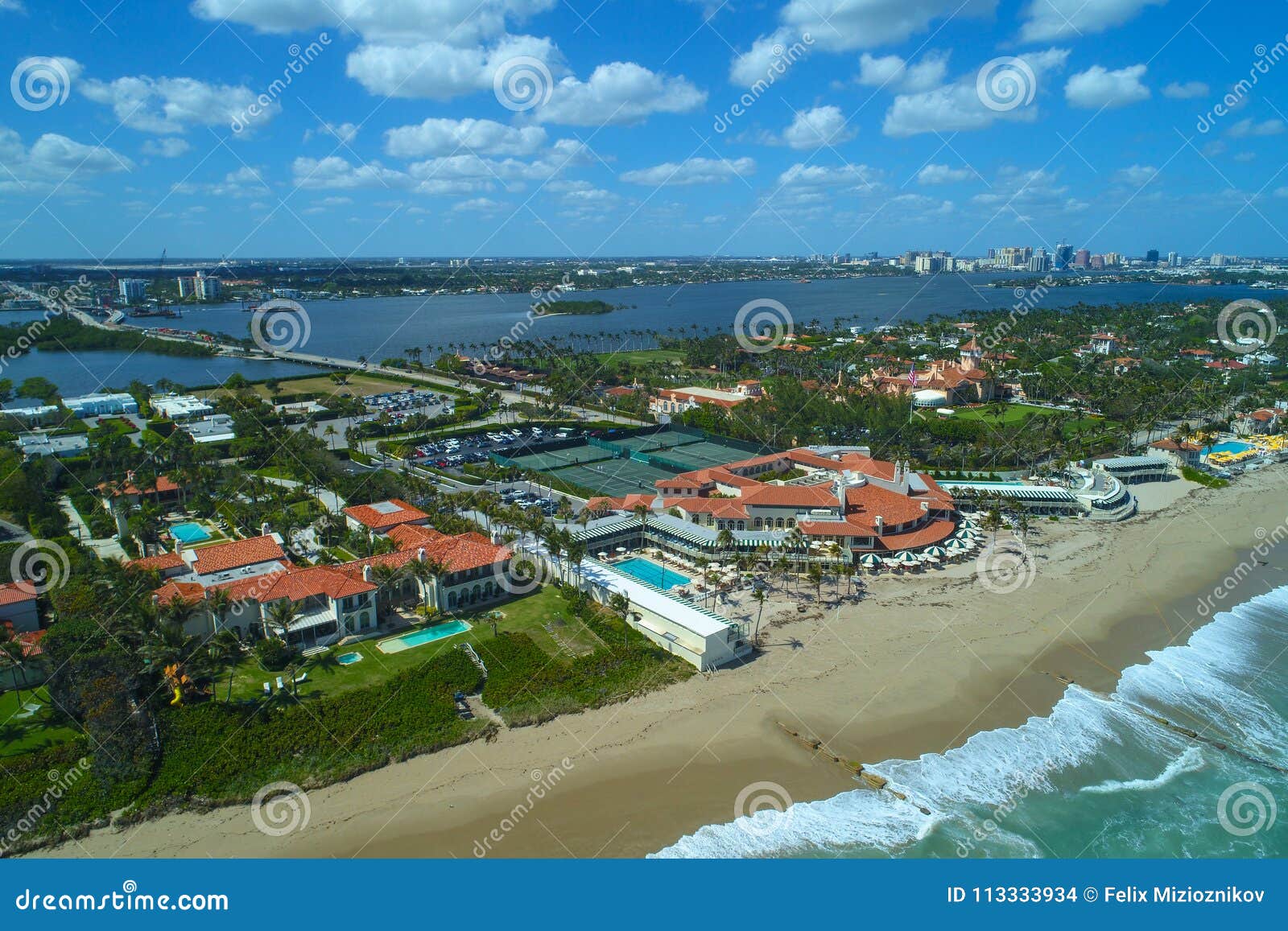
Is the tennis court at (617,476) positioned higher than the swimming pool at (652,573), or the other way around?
the tennis court at (617,476)

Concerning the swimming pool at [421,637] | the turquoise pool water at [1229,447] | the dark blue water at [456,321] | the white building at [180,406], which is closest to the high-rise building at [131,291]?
the dark blue water at [456,321]

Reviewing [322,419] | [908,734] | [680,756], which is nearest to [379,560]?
[680,756]

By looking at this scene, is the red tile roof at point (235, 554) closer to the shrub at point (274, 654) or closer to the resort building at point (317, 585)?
the resort building at point (317, 585)

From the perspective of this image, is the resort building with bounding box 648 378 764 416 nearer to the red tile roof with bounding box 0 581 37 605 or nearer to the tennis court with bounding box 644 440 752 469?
the tennis court with bounding box 644 440 752 469

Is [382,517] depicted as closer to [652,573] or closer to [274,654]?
[274,654]

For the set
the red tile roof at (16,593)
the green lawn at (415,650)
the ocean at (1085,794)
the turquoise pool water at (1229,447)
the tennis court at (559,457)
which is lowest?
the ocean at (1085,794)

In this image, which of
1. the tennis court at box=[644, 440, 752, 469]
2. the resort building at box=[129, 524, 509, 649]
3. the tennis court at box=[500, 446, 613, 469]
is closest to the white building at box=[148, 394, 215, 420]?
the tennis court at box=[500, 446, 613, 469]
